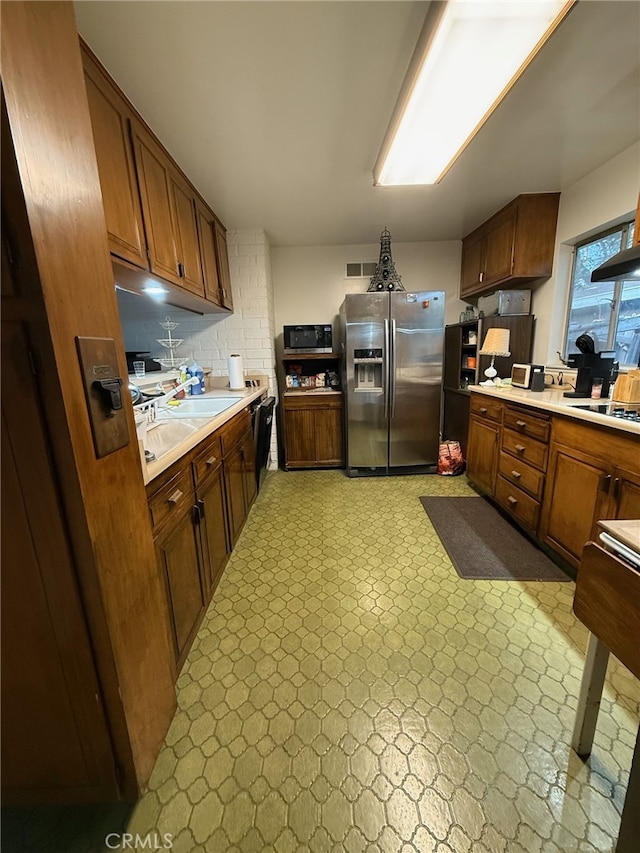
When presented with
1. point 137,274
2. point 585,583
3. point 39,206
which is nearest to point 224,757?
point 585,583

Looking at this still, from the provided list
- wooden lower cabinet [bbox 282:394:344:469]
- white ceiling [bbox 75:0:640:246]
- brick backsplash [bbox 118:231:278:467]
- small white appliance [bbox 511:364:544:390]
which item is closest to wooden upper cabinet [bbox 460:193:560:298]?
white ceiling [bbox 75:0:640:246]

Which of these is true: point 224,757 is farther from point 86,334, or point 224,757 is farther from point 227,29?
point 227,29

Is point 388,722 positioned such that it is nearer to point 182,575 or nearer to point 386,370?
point 182,575

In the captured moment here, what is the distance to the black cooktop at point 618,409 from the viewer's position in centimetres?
147

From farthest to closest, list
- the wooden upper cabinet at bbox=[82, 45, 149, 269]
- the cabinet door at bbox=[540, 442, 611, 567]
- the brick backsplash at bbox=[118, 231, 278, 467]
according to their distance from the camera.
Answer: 1. the brick backsplash at bbox=[118, 231, 278, 467]
2. the cabinet door at bbox=[540, 442, 611, 567]
3. the wooden upper cabinet at bbox=[82, 45, 149, 269]

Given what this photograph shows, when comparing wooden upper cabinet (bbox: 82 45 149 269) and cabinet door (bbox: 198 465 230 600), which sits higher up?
wooden upper cabinet (bbox: 82 45 149 269)

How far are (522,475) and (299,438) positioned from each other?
6.85ft

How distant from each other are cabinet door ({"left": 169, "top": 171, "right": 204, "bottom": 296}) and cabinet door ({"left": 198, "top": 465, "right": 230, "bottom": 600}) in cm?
137

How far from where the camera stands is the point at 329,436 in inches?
137

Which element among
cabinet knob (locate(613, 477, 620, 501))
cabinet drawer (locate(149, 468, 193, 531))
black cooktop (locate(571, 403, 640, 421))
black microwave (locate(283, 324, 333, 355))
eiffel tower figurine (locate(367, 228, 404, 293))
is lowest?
cabinet knob (locate(613, 477, 620, 501))

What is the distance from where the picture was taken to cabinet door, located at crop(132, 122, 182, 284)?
→ 163cm

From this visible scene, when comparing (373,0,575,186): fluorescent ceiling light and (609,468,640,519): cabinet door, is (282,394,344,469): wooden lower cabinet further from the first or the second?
(609,468,640,519): cabinet door

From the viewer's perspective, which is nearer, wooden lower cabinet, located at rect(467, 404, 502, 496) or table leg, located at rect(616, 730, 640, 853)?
table leg, located at rect(616, 730, 640, 853)

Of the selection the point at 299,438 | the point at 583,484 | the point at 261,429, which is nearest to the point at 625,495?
the point at 583,484
